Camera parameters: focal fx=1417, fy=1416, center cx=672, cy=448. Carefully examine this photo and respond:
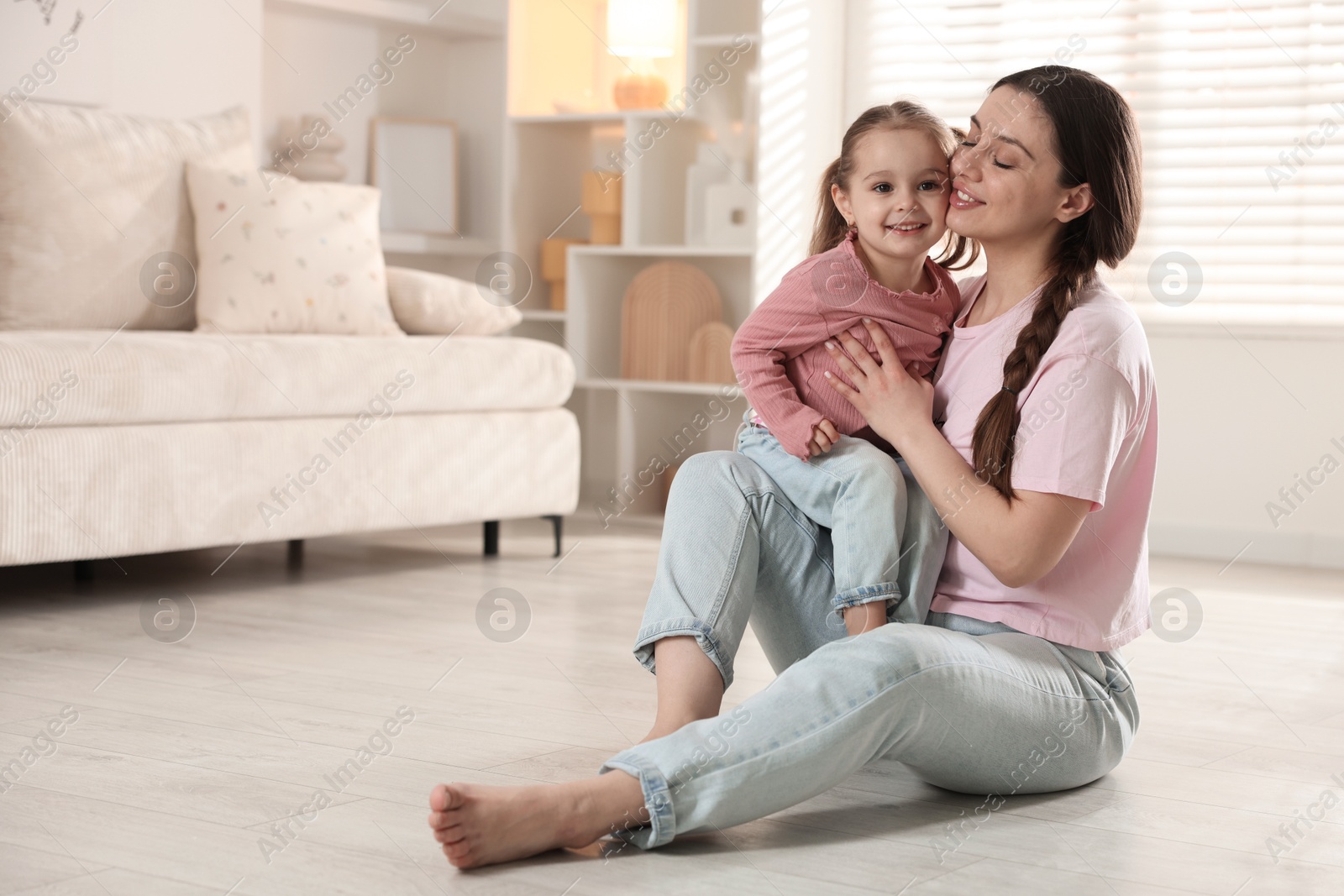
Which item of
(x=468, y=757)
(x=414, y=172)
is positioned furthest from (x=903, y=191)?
(x=414, y=172)

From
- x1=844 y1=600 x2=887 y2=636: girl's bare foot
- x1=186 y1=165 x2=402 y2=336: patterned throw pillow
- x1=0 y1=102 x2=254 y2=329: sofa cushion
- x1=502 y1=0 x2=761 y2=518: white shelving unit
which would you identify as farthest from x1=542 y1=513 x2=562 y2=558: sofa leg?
x1=844 y1=600 x2=887 y2=636: girl's bare foot

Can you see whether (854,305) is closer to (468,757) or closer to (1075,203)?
(1075,203)

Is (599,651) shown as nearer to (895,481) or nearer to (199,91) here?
(895,481)

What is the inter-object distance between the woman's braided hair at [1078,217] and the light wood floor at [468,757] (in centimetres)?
37

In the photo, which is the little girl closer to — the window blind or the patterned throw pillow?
the patterned throw pillow

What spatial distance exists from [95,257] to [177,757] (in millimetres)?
1664

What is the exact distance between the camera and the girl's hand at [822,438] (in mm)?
1500

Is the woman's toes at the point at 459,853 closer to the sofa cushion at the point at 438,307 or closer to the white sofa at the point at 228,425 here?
the white sofa at the point at 228,425

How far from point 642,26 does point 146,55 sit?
4.28 feet

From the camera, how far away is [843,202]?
1.66m

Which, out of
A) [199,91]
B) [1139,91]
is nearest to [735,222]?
[1139,91]

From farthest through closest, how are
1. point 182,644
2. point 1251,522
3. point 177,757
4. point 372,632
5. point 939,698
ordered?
1. point 1251,522
2. point 372,632
3. point 182,644
4. point 177,757
5. point 939,698

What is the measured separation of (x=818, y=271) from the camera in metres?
1.61

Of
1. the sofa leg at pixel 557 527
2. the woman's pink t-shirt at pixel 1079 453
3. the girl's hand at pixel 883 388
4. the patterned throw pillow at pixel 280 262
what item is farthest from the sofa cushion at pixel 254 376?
the woman's pink t-shirt at pixel 1079 453
